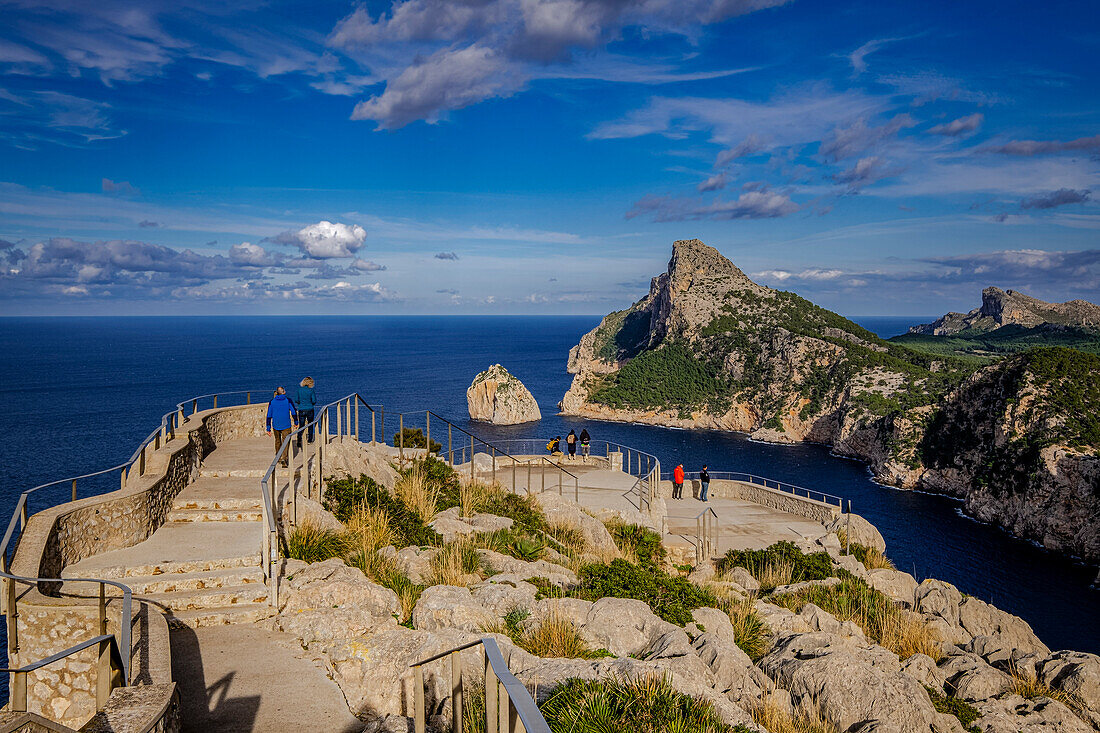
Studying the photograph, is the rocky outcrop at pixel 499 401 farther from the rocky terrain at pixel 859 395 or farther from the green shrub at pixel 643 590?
the green shrub at pixel 643 590

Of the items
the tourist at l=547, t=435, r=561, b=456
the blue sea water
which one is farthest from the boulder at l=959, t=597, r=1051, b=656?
the blue sea water

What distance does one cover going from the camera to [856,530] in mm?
26984

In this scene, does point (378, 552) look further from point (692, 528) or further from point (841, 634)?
point (692, 528)

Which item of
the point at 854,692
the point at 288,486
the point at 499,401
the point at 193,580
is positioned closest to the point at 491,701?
the point at 854,692

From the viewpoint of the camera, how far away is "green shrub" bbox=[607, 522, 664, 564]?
16828 millimetres

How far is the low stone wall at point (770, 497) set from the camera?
29141 millimetres

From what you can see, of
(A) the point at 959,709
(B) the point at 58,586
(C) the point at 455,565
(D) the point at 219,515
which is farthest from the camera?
(D) the point at 219,515

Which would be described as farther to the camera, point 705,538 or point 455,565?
point 705,538

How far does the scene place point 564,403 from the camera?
11150 centimetres

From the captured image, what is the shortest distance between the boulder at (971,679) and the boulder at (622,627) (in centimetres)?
486

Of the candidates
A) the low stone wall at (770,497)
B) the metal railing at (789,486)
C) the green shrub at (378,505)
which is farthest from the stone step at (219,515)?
the metal railing at (789,486)

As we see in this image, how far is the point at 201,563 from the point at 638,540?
38.4 feet

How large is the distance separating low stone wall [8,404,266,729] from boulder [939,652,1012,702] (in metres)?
10.2

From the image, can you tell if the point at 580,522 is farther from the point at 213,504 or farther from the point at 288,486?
the point at 213,504
